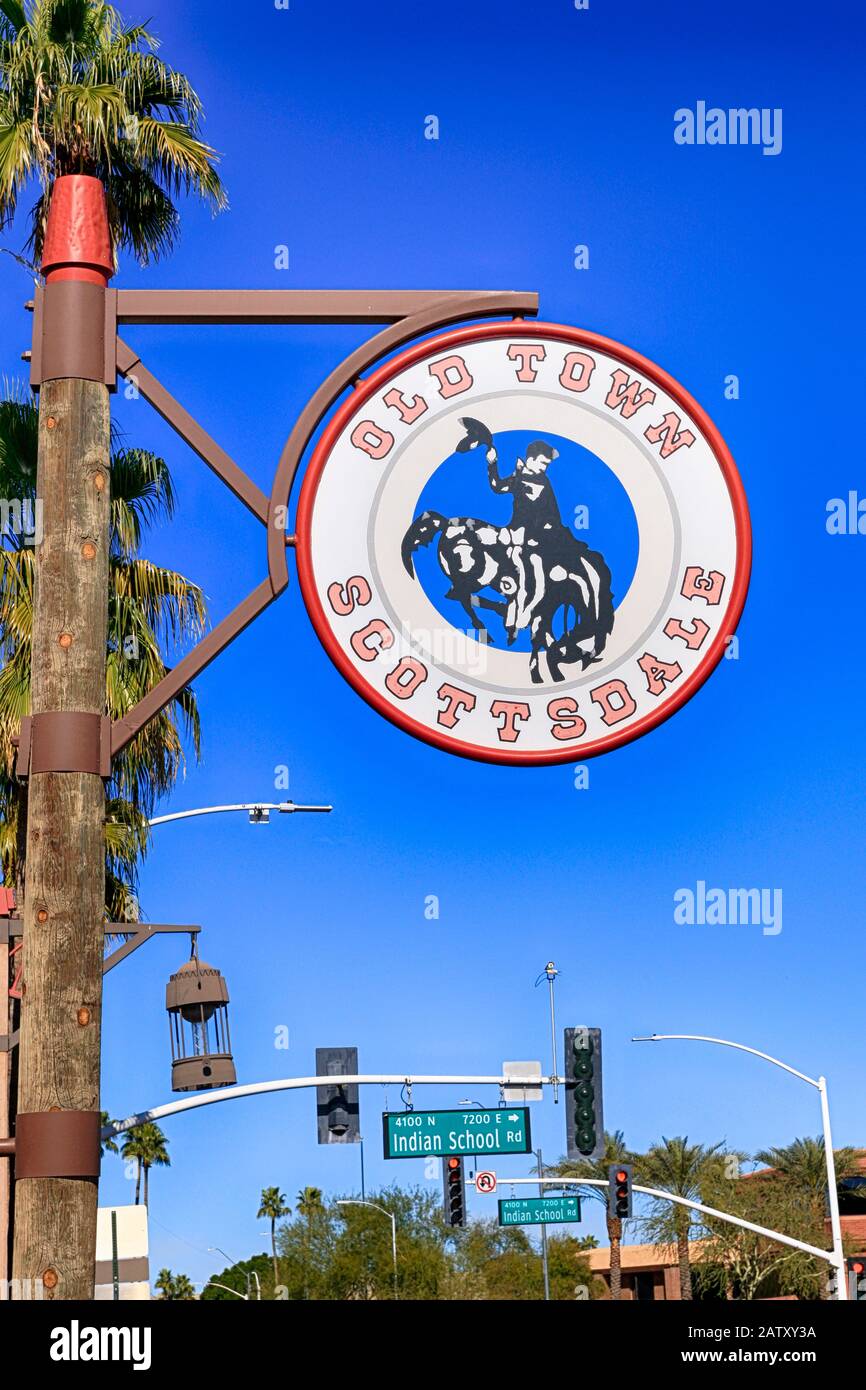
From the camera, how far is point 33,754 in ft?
19.0

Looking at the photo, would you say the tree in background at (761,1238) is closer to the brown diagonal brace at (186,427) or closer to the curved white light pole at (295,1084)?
the curved white light pole at (295,1084)

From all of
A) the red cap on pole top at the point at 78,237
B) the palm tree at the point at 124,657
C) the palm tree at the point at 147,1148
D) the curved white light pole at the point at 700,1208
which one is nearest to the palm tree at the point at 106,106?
the palm tree at the point at 124,657

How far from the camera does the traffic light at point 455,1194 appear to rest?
3878cm

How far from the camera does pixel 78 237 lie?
615 centimetres

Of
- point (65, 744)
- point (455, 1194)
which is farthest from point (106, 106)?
point (455, 1194)

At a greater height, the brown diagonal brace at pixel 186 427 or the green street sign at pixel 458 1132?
the brown diagonal brace at pixel 186 427

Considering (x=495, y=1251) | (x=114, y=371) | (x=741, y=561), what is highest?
(x=114, y=371)

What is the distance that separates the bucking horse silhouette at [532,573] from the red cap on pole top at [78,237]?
1671mm

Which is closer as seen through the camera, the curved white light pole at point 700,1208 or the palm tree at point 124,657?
the palm tree at point 124,657

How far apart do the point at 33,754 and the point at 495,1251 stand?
8686 cm

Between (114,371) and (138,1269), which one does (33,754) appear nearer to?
(114,371)

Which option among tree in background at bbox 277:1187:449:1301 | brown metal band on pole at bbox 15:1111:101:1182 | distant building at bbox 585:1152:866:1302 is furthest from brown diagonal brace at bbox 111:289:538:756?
tree in background at bbox 277:1187:449:1301

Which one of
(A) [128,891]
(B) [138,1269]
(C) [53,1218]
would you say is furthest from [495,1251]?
(C) [53,1218]
